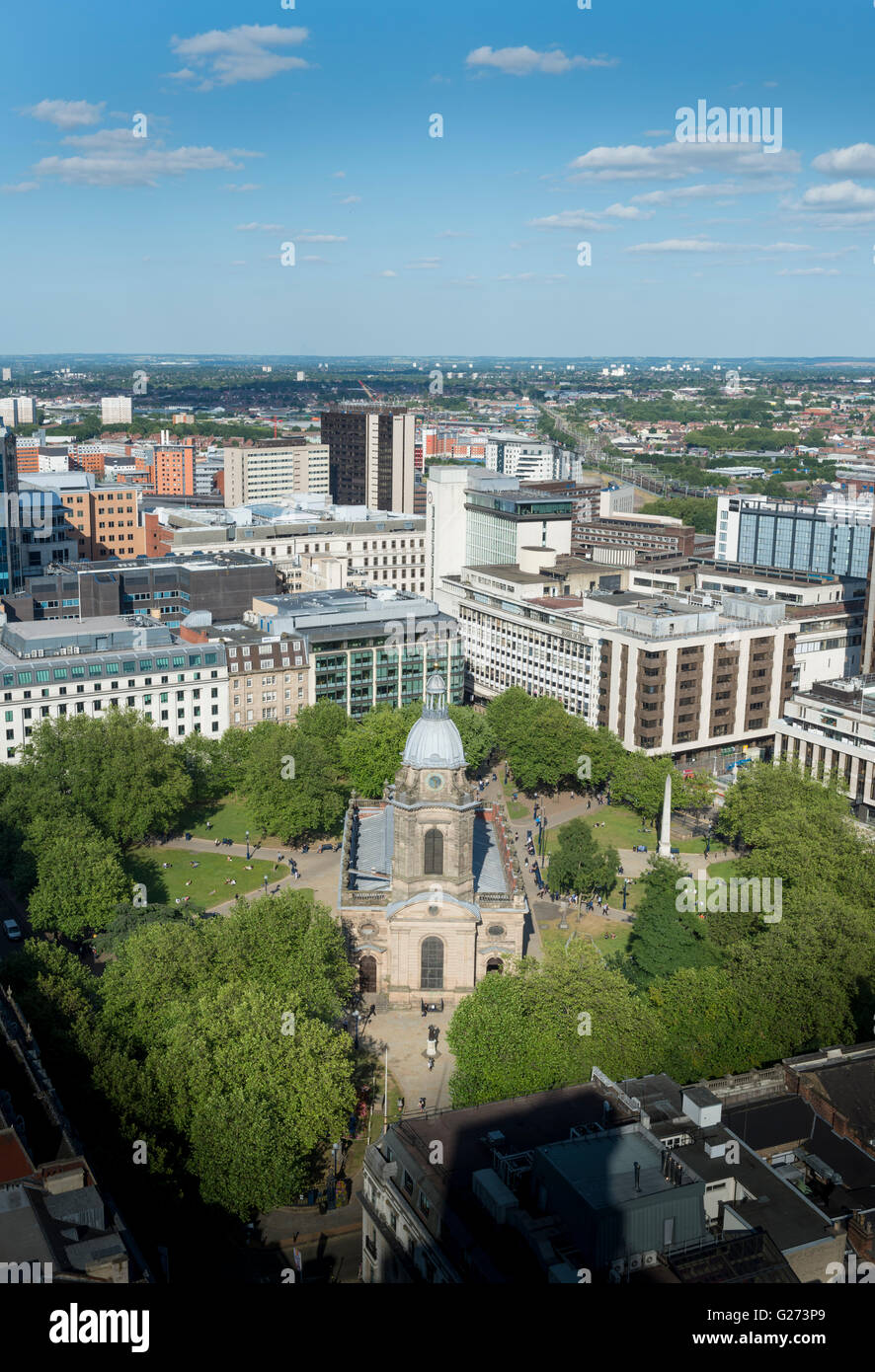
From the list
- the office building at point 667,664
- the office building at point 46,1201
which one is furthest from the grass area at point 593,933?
the office building at point 46,1201

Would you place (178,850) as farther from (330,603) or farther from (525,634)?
(525,634)

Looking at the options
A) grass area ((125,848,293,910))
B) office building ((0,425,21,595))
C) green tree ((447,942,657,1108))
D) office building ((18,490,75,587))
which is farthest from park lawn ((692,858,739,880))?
office building ((18,490,75,587))

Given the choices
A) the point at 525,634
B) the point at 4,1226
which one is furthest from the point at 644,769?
the point at 4,1226

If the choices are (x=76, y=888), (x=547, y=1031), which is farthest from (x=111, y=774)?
(x=547, y=1031)

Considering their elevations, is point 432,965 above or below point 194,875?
above

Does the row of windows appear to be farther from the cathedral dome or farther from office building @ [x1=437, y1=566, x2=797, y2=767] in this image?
the cathedral dome

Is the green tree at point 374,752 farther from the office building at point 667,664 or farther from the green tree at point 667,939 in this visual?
the green tree at point 667,939

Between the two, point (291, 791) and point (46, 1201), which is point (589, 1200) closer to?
point (46, 1201)
